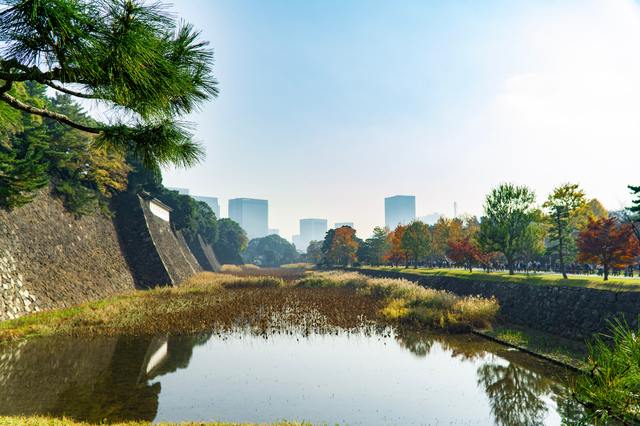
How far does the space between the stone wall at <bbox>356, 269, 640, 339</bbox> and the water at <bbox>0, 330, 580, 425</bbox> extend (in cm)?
523

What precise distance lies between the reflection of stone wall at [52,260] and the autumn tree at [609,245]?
34.1m

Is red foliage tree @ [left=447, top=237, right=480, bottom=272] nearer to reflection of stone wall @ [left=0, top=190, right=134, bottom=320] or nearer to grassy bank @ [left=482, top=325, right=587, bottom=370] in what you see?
grassy bank @ [left=482, top=325, right=587, bottom=370]

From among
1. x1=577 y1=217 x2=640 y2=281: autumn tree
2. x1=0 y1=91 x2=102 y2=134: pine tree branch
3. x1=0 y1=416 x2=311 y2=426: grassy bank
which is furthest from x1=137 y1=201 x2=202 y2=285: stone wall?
x1=577 y1=217 x2=640 y2=281: autumn tree

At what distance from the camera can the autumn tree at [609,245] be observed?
77.2 ft

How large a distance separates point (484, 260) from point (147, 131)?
142 ft

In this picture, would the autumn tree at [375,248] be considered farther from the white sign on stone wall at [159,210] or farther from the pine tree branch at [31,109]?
the pine tree branch at [31,109]

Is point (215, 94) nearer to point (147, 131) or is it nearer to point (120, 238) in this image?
point (147, 131)

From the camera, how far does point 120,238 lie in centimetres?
3816

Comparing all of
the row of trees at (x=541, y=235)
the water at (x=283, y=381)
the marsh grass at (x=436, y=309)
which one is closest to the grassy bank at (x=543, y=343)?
the water at (x=283, y=381)

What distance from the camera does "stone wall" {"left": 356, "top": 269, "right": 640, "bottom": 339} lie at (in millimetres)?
17391

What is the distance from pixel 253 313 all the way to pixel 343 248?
172 ft

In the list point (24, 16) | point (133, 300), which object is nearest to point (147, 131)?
point (24, 16)

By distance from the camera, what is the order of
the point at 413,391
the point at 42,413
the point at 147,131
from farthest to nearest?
the point at 413,391, the point at 42,413, the point at 147,131

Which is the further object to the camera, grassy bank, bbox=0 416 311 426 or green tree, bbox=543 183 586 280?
green tree, bbox=543 183 586 280
